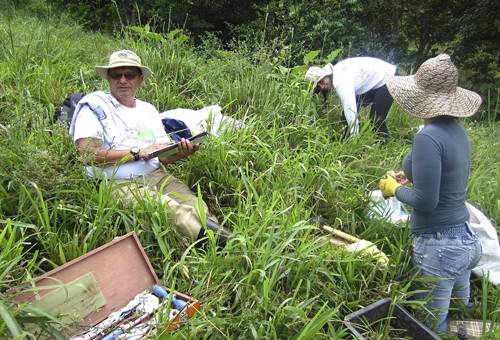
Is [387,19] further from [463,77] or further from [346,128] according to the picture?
[346,128]

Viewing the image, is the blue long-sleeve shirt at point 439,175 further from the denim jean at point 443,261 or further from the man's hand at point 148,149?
the man's hand at point 148,149

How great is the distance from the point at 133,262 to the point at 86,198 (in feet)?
1.79

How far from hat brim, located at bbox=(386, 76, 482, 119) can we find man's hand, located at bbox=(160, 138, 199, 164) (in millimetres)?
1306

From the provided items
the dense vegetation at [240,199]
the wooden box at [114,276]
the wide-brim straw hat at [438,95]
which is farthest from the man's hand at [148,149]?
the wide-brim straw hat at [438,95]

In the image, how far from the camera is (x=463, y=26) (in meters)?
8.80

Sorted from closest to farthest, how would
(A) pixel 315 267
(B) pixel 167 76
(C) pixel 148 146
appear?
(A) pixel 315 267
(C) pixel 148 146
(B) pixel 167 76

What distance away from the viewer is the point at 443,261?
2.05 metres

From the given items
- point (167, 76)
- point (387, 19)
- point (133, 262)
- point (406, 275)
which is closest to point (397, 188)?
point (406, 275)

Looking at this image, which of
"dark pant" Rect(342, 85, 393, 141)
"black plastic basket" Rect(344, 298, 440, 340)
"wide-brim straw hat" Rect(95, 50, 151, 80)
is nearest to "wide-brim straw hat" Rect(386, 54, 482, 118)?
"black plastic basket" Rect(344, 298, 440, 340)

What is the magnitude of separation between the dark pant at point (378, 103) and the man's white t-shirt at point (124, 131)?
2.24 metres

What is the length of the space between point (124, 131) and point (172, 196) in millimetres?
578

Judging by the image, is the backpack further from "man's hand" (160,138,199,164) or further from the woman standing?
the woman standing

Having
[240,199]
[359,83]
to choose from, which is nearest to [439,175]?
[240,199]

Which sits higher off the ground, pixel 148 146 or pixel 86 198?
pixel 148 146
